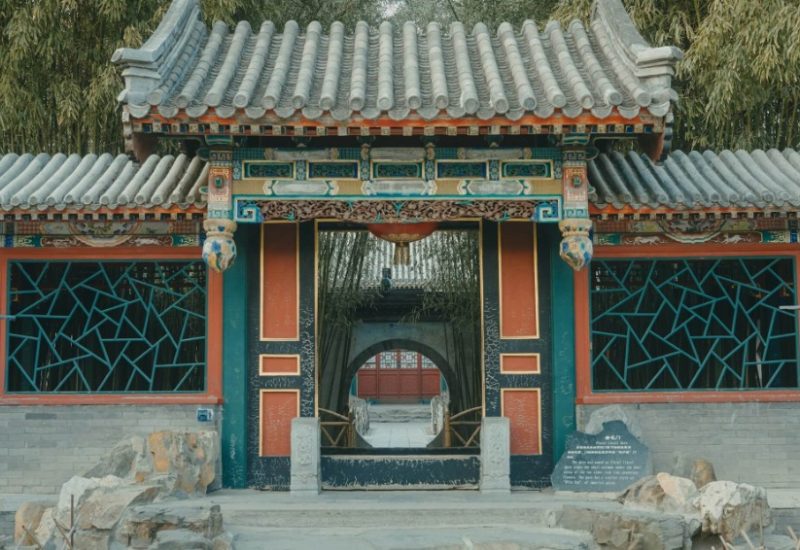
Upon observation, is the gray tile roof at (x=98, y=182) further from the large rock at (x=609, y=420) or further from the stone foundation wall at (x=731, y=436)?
the stone foundation wall at (x=731, y=436)

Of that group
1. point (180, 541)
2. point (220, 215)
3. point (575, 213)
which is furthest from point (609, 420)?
point (180, 541)

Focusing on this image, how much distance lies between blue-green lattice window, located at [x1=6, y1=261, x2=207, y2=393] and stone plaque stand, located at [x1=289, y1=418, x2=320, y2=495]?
115 centimetres

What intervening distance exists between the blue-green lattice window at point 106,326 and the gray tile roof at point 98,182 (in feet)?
2.36

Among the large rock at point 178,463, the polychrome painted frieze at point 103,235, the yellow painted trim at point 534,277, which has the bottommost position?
the large rock at point 178,463

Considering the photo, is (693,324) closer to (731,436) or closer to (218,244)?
(731,436)

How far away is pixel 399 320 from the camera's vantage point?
56.5 ft

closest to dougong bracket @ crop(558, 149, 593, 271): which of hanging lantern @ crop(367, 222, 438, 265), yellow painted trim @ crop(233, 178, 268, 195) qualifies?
hanging lantern @ crop(367, 222, 438, 265)

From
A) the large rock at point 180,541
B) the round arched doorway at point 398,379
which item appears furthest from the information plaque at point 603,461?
the round arched doorway at point 398,379

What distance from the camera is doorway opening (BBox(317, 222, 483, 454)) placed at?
1398 cm

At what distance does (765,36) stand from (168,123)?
6.11 meters

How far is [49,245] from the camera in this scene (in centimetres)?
892

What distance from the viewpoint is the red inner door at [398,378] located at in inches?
1059

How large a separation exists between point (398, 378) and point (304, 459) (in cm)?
1877

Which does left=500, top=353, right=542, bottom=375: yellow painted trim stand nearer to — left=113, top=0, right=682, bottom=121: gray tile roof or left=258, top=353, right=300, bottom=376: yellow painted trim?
left=258, top=353, right=300, bottom=376: yellow painted trim
